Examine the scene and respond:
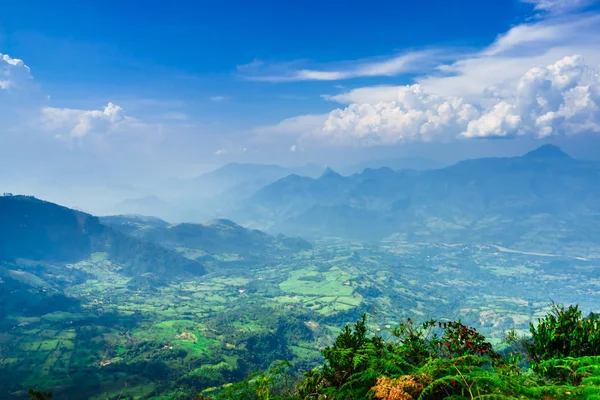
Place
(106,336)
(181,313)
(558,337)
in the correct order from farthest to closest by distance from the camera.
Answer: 1. (181,313)
2. (106,336)
3. (558,337)

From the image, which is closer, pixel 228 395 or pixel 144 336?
pixel 228 395

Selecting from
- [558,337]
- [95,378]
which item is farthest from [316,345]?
[558,337]

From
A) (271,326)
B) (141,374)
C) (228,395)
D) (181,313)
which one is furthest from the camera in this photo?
(181,313)

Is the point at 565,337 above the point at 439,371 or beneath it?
beneath

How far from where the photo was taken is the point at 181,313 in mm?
197000

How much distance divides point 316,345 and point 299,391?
17289 centimetres

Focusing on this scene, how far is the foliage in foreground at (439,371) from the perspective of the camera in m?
5.96

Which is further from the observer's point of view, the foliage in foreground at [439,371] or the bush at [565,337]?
the bush at [565,337]

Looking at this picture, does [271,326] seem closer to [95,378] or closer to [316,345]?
[316,345]

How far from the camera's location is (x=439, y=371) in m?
6.82

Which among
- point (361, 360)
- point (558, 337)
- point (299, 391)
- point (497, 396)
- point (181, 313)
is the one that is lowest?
point (181, 313)

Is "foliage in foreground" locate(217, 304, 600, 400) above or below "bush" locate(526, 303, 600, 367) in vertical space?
above

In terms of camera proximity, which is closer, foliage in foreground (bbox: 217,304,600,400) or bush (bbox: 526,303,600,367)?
foliage in foreground (bbox: 217,304,600,400)

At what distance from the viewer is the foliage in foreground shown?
19.6ft
